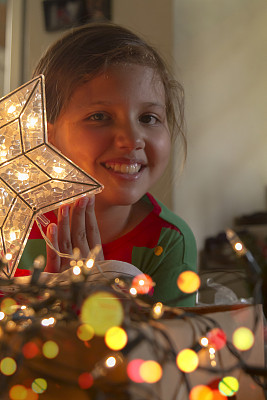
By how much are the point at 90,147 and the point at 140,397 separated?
1.99ft

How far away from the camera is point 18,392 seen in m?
0.28

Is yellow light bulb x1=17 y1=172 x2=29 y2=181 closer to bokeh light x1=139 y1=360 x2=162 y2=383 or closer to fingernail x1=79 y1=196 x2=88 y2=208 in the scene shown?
fingernail x1=79 y1=196 x2=88 y2=208

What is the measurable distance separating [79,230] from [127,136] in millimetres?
190

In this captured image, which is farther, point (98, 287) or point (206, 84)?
point (206, 84)

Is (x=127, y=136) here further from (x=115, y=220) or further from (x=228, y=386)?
(x=228, y=386)

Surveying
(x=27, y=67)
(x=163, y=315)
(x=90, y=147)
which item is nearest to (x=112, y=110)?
(x=90, y=147)

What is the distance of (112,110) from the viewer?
799 mm

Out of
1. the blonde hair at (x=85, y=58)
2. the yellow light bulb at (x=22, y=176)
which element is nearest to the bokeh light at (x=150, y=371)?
the yellow light bulb at (x=22, y=176)

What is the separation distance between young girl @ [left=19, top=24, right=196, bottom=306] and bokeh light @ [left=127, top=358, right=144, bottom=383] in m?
0.39

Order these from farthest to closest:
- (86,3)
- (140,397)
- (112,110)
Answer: (86,3) < (112,110) < (140,397)

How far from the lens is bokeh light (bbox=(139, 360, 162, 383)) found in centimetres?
28

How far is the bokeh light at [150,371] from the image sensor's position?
277 mm

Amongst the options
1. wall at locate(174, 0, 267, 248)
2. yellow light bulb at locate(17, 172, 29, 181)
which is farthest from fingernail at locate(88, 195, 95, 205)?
wall at locate(174, 0, 267, 248)

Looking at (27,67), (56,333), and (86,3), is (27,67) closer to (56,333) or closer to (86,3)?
(86,3)
